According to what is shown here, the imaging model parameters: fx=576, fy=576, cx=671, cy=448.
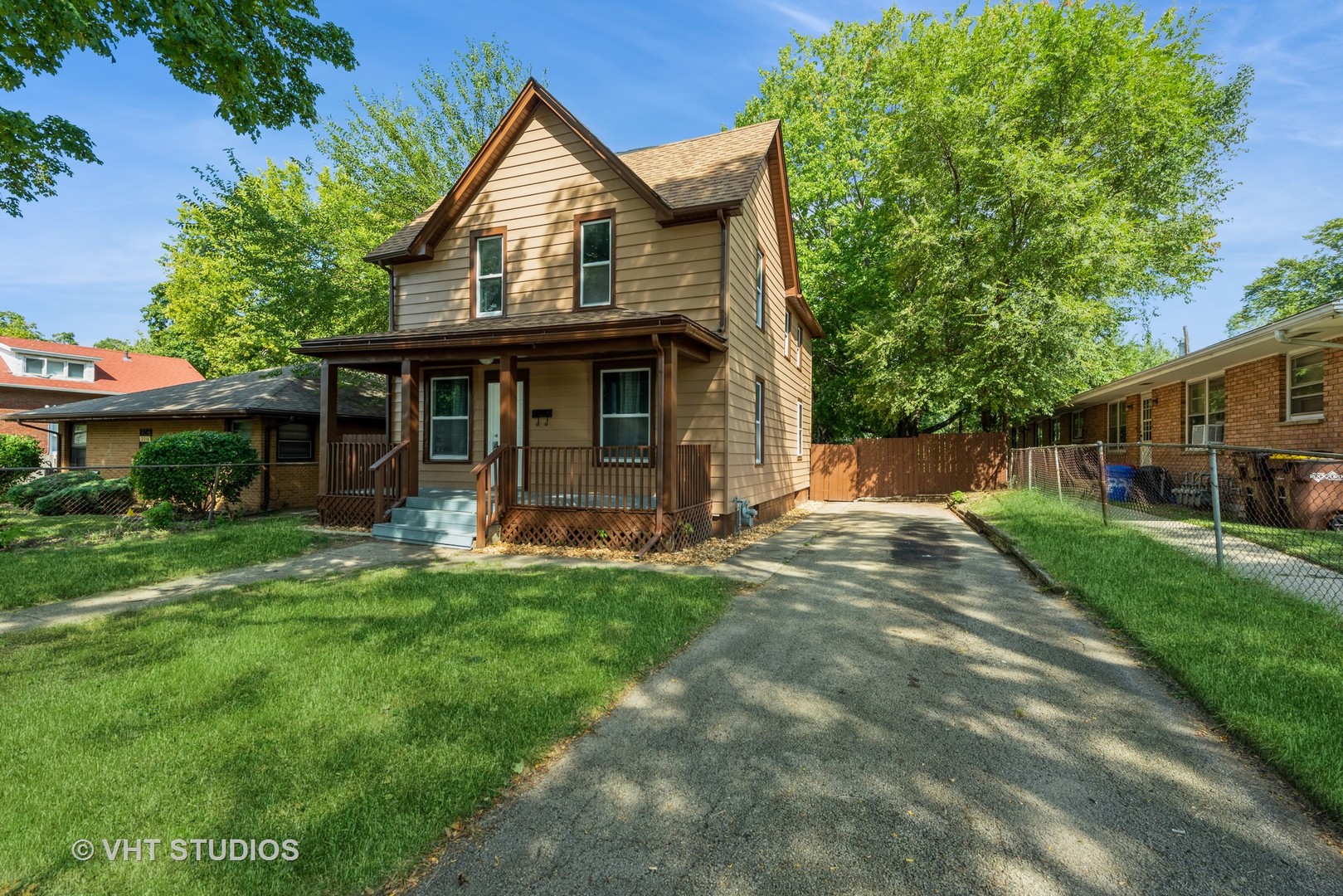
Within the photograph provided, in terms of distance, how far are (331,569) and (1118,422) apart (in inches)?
889

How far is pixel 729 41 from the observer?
14.1 m

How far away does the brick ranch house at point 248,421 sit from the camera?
580 inches

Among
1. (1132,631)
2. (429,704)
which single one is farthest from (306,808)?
(1132,631)

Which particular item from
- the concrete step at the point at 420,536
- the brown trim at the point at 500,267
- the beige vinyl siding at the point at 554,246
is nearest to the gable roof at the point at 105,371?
the beige vinyl siding at the point at 554,246

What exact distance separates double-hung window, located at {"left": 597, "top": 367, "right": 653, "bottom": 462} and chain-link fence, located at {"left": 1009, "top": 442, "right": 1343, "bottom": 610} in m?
6.69

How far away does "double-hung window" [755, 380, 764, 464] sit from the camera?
11.9 m

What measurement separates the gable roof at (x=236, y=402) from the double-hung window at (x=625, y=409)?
9.79 metres

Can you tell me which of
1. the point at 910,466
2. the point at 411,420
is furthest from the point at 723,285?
the point at 910,466

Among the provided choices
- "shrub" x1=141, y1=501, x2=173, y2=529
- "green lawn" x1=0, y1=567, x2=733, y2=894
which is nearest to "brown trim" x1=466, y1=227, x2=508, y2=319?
"shrub" x1=141, y1=501, x2=173, y2=529

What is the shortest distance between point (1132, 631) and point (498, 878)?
16.3 feet

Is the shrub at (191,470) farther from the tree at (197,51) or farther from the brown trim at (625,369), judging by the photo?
the brown trim at (625,369)

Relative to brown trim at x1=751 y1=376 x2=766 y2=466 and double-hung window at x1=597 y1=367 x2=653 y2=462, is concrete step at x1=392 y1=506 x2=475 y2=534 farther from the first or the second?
brown trim at x1=751 y1=376 x2=766 y2=466

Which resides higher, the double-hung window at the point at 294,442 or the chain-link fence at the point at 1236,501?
the double-hung window at the point at 294,442

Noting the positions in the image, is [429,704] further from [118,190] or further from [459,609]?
[118,190]
